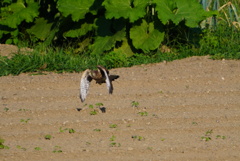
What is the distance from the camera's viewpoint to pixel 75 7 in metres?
8.38

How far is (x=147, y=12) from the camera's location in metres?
8.37

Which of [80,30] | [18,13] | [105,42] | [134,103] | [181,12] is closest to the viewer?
[134,103]

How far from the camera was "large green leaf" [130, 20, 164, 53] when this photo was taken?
8.02m

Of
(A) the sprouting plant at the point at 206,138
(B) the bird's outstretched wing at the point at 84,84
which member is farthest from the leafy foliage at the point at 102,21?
(A) the sprouting plant at the point at 206,138

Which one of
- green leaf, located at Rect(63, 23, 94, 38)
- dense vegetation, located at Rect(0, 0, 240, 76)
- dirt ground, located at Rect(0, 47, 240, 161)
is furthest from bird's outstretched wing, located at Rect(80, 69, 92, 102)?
green leaf, located at Rect(63, 23, 94, 38)

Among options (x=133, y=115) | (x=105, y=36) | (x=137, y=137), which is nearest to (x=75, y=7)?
(x=105, y=36)

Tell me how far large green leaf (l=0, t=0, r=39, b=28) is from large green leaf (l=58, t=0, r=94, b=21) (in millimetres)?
598

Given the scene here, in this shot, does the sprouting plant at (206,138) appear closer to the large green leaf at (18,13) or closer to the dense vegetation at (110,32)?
the dense vegetation at (110,32)

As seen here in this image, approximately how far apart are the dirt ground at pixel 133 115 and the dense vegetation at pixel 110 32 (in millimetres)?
309

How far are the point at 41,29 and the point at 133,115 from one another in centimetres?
303

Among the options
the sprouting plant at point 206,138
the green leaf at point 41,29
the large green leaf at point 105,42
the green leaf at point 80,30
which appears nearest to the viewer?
the sprouting plant at point 206,138

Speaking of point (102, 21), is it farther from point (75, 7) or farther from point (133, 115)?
point (133, 115)

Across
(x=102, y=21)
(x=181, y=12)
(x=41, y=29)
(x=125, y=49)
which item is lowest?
(x=125, y=49)

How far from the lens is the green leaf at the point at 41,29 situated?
8938 mm
